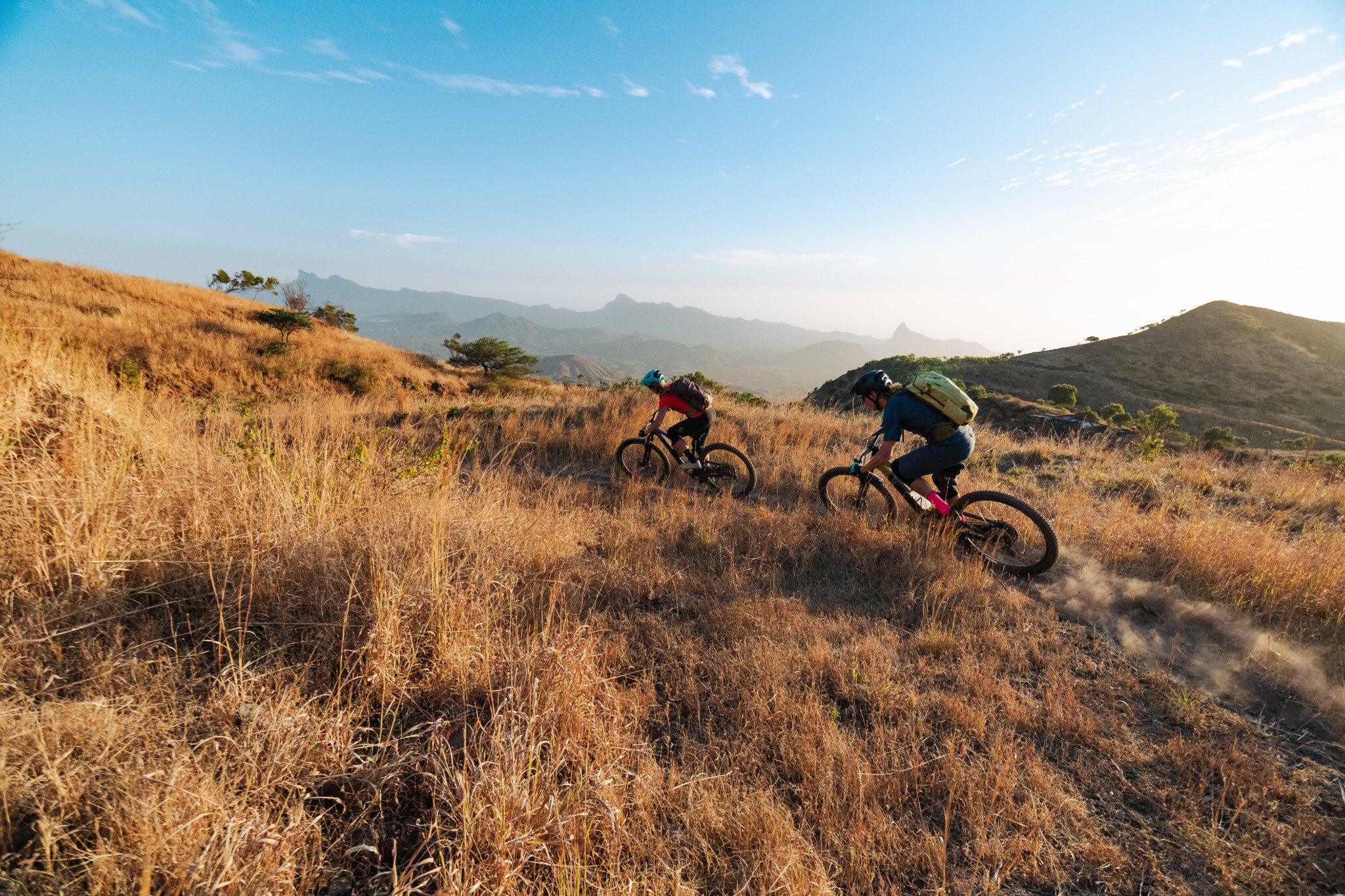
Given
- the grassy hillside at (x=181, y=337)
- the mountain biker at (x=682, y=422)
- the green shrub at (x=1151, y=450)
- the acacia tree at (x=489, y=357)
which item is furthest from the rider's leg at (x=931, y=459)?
the acacia tree at (x=489, y=357)

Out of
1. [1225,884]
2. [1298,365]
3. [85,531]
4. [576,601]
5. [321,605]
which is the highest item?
[1298,365]

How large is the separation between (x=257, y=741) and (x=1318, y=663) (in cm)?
654

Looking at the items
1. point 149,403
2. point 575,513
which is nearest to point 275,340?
point 149,403

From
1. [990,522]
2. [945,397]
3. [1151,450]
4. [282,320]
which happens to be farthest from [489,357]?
[990,522]

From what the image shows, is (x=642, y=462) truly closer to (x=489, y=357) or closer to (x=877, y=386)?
(x=877, y=386)

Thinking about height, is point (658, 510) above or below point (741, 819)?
above

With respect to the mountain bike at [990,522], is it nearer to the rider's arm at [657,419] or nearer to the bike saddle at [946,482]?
the bike saddle at [946,482]

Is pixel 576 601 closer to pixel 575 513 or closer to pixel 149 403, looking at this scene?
pixel 575 513

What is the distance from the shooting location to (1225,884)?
2051 millimetres

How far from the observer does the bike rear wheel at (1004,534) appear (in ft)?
15.4

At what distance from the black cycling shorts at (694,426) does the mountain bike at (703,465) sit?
79 mm

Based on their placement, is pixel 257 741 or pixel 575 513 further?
pixel 575 513

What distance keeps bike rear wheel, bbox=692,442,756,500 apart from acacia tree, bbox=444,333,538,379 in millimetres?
32601

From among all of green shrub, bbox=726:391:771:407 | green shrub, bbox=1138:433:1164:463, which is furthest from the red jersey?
green shrub, bbox=1138:433:1164:463
